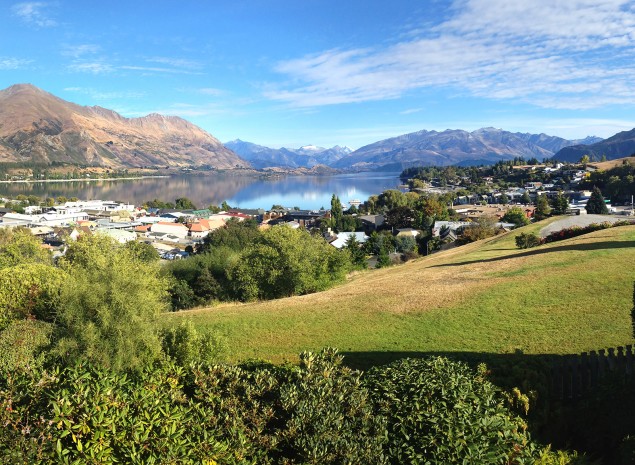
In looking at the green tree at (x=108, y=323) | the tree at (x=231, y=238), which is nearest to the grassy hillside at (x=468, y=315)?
the green tree at (x=108, y=323)

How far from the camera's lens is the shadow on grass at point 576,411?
6160 millimetres

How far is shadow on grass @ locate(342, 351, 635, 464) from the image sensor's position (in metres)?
6.16

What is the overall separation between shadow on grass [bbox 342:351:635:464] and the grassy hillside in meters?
2.13

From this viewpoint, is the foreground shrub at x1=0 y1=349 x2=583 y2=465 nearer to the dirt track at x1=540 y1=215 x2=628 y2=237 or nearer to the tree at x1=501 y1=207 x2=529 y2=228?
the dirt track at x1=540 y1=215 x2=628 y2=237

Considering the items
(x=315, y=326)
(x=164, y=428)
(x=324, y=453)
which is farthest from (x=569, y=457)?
(x=315, y=326)

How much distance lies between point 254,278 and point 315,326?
1565 centimetres

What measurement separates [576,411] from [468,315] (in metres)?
6.64

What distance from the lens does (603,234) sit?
23.4 metres

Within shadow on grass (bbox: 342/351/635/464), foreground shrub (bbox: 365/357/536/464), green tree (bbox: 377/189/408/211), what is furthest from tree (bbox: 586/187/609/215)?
foreground shrub (bbox: 365/357/536/464)

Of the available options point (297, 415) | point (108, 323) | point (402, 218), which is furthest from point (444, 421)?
point (402, 218)

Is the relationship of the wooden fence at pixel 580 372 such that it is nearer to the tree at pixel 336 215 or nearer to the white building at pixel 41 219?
the tree at pixel 336 215

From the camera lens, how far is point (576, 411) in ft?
22.6

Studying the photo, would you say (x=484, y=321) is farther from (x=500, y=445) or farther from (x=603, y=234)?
(x=603, y=234)

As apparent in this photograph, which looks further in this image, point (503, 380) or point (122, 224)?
point (122, 224)
